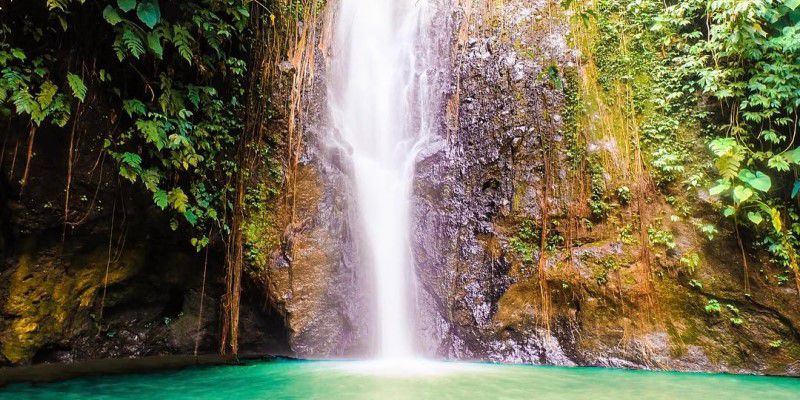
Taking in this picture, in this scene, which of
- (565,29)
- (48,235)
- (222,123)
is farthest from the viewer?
(565,29)

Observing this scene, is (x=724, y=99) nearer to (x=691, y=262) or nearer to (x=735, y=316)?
(x=691, y=262)

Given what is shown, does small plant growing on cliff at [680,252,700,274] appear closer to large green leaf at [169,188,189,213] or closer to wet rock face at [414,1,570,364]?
wet rock face at [414,1,570,364]

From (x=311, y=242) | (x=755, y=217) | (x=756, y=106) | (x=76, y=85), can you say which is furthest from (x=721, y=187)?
(x=76, y=85)

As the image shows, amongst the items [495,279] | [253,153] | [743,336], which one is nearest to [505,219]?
[495,279]

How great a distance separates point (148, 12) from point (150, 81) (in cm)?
104

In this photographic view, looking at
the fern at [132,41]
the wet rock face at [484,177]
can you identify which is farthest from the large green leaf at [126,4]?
the wet rock face at [484,177]

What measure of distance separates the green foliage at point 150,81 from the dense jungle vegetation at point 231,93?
2 cm

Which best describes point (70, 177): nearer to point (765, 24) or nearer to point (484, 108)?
point (484, 108)

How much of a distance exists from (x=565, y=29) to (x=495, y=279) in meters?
3.98

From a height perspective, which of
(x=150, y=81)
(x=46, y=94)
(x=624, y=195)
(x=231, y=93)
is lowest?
(x=624, y=195)

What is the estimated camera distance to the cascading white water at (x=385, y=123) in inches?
267

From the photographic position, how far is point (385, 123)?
797 cm

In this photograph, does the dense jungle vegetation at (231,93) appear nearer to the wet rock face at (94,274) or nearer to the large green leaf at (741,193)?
the large green leaf at (741,193)

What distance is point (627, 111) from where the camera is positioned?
6406 mm
